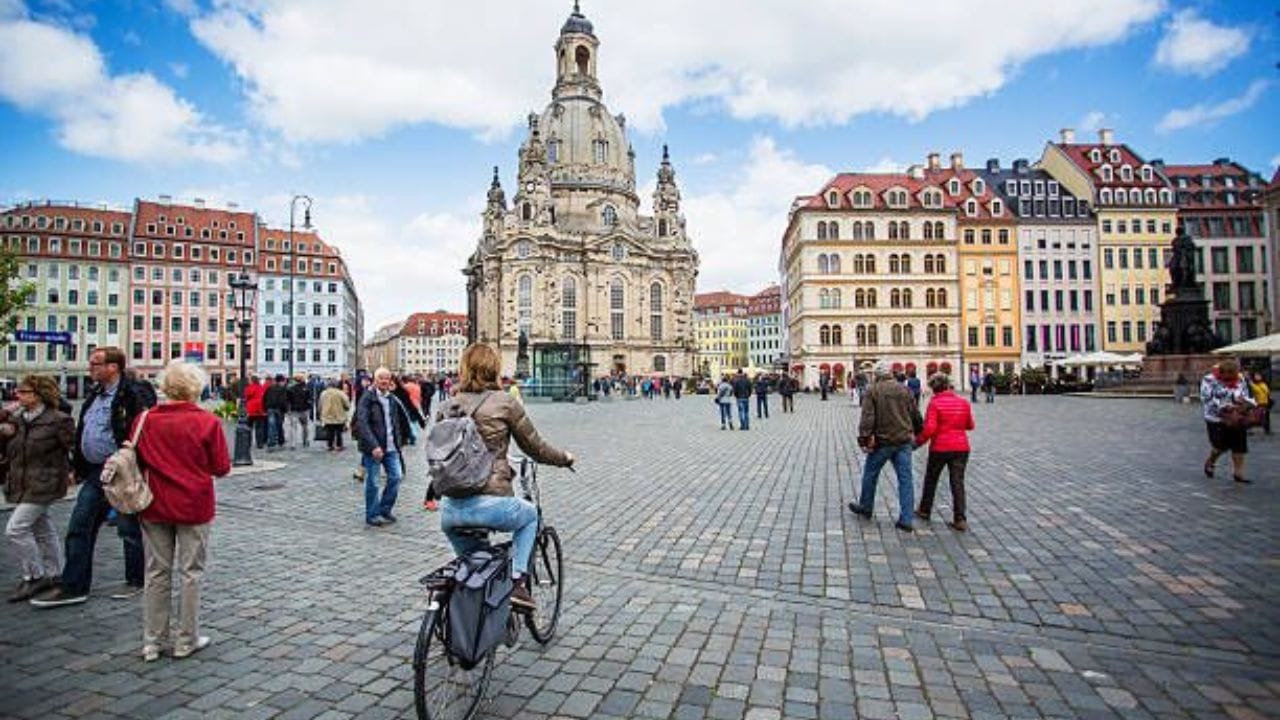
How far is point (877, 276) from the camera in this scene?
62.3m

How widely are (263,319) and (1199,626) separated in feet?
286

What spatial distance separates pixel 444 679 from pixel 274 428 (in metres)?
16.3

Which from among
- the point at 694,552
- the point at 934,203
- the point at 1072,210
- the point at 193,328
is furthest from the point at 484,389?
the point at 193,328

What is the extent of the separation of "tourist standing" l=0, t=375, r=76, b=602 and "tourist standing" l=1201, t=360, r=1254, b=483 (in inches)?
549

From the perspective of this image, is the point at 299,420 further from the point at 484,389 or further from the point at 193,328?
the point at 193,328

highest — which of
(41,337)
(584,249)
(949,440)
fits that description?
(584,249)

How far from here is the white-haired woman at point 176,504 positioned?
4.35 metres

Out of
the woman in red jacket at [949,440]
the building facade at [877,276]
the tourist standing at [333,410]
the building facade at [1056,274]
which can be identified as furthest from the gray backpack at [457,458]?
the building facade at [1056,274]

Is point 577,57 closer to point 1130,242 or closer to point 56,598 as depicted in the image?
point 1130,242

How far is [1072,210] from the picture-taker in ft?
208

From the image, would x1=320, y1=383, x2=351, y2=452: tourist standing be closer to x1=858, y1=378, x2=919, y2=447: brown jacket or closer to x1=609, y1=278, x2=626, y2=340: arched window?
x1=858, y1=378, x2=919, y2=447: brown jacket

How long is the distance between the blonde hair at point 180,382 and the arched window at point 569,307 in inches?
2957

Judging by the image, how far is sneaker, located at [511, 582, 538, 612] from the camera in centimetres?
390

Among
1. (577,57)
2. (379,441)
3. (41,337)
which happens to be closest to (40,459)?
(379,441)
